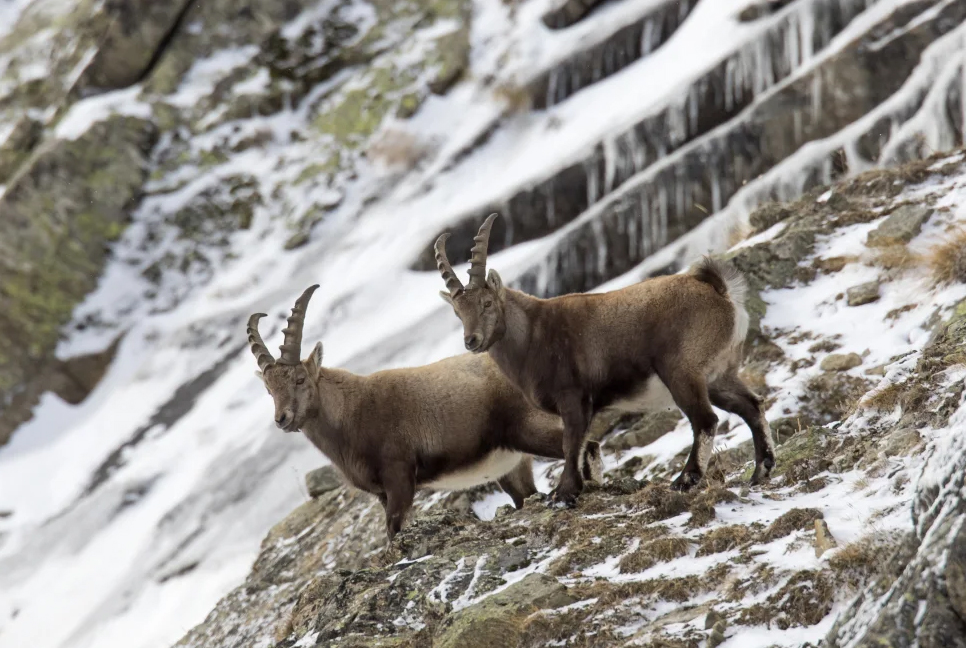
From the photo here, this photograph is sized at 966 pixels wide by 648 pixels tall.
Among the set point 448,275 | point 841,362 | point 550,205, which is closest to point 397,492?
point 448,275

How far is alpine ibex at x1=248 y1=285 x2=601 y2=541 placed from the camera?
929cm

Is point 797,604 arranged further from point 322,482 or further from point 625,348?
point 322,482

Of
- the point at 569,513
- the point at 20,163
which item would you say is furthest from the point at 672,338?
the point at 20,163

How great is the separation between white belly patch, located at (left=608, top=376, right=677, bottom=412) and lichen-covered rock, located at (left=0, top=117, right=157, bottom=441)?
861 inches

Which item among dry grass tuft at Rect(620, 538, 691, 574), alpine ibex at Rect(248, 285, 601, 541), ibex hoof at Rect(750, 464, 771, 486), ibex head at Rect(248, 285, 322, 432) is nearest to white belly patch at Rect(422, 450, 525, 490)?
alpine ibex at Rect(248, 285, 601, 541)

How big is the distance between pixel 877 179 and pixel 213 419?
14689 mm

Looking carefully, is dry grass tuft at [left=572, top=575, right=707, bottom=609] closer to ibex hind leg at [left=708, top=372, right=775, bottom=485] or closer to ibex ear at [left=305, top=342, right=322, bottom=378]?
ibex hind leg at [left=708, top=372, right=775, bottom=485]

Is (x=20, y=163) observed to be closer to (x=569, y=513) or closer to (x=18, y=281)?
(x=18, y=281)

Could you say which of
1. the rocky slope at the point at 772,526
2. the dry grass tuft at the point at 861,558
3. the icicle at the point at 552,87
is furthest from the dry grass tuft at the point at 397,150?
the dry grass tuft at the point at 861,558

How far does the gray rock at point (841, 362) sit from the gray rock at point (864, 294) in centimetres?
97

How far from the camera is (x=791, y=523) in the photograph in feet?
18.9

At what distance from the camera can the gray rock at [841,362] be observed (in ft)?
31.8

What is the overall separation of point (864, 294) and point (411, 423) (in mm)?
4852

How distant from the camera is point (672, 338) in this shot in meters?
8.17
